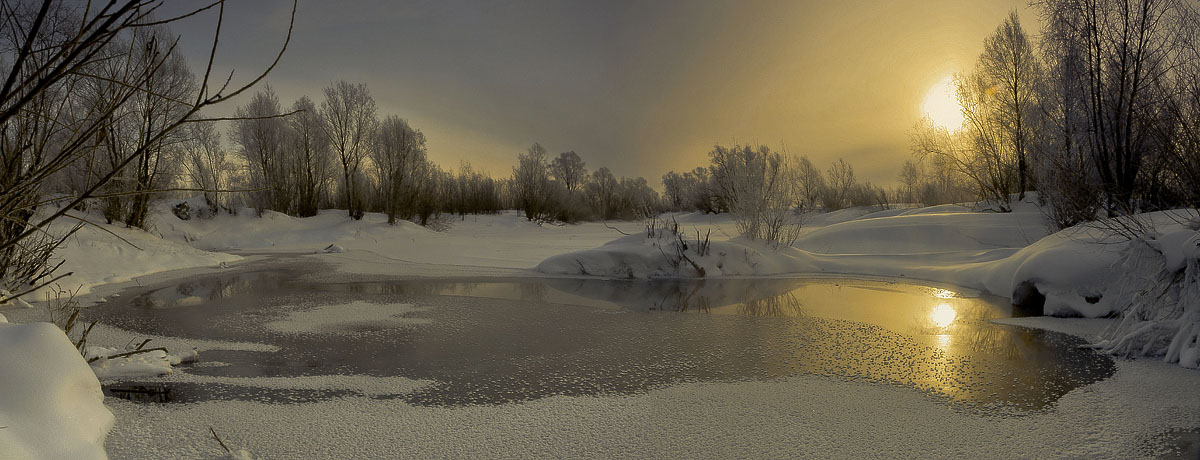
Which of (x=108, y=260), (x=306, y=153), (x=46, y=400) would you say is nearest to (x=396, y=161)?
(x=306, y=153)

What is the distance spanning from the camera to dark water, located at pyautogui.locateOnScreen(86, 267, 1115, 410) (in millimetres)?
3092

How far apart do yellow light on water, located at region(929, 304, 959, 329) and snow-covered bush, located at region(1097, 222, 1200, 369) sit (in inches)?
39.8

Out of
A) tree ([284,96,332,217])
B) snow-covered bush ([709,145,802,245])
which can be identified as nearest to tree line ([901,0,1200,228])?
snow-covered bush ([709,145,802,245])

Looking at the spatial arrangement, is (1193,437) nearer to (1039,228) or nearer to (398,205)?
(1039,228)

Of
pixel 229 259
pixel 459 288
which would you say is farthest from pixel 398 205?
pixel 459 288

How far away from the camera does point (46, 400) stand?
1.95 metres

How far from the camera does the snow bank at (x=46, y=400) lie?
176 cm

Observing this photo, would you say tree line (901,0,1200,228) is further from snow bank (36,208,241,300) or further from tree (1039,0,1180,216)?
snow bank (36,208,241,300)

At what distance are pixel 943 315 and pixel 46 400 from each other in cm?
590

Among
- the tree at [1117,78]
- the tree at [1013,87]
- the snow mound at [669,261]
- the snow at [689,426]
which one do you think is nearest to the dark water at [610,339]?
the snow at [689,426]

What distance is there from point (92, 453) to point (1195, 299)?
5.43 meters

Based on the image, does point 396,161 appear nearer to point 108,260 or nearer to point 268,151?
point 268,151

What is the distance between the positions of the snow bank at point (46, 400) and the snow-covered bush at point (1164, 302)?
5.38 meters

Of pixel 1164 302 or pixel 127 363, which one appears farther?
pixel 1164 302
